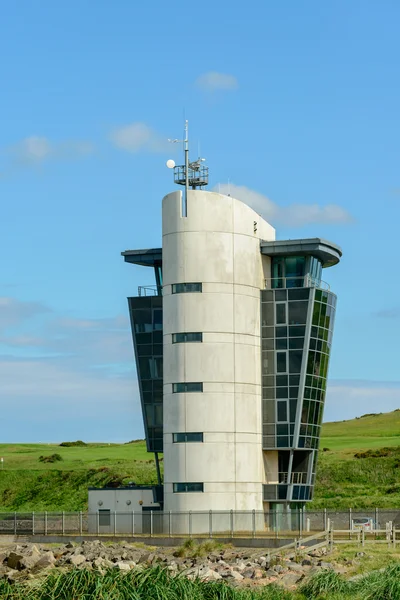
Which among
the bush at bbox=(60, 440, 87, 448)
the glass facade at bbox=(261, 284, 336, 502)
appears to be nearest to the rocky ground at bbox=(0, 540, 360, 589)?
the glass facade at bbox=(261, 284, 336, 502)

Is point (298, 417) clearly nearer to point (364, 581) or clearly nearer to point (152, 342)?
point (152, 342)

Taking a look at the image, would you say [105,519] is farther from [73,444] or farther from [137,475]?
[73,444]

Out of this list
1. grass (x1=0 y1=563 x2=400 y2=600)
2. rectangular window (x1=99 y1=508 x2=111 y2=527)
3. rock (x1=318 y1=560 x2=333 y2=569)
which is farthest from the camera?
rectangular window (x1=99 y1=508 x2=111 y2=527)

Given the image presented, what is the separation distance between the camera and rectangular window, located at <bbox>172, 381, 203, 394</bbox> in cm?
7231

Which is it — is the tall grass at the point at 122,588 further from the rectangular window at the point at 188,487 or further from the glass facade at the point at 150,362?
the glass facade at the point at 150,362

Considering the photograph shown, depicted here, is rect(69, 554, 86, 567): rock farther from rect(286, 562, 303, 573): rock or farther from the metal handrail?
the metal handrail

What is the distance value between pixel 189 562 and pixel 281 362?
723 inches

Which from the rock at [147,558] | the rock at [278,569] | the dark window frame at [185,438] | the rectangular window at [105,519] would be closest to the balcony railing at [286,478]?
the dark window frame at [185,438]

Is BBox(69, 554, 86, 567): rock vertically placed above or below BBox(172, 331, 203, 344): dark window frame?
below

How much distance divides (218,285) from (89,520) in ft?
55.5

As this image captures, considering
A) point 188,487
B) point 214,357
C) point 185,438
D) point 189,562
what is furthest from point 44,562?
point 214,357

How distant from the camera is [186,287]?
73000 millimetres

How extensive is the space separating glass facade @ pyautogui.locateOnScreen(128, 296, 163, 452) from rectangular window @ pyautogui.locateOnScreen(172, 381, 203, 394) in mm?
4204

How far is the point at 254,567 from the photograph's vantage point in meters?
55.1
